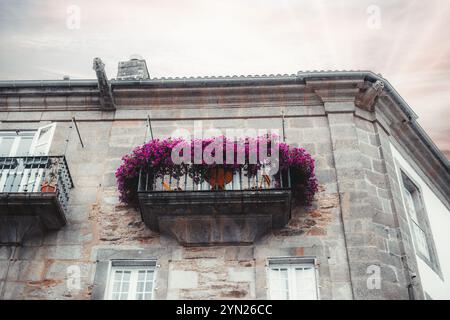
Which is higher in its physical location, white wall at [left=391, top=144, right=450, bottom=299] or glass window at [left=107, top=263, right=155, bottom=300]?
white wall at [left=391, top=144, right=450, bottom=299]

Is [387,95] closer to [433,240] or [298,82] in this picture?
[298,82]

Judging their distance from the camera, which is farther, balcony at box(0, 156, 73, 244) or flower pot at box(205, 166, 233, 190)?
flower pot at box(205, 166, 233, 190)

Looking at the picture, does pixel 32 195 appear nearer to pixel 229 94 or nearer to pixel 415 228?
pixel 229 94

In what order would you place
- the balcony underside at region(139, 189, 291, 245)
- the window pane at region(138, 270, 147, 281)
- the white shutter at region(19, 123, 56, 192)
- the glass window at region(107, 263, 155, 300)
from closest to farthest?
the glass window at region(107, 263, 155, 300) → the window pane at region(138, 270, 147, 281) → the balcony underside at region(139, 189, 291, 245) → the white shutter at region(19, 123, 56, 192)

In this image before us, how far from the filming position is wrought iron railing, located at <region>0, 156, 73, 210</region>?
33.0 feet

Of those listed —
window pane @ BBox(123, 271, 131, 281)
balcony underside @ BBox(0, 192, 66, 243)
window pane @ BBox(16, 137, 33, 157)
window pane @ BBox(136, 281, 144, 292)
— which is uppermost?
window pane @ BBox(16, 137, 33, 157)

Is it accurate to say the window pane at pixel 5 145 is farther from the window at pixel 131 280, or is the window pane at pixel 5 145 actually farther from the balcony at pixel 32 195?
the window at pixel 131 280

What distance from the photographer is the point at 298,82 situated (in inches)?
465

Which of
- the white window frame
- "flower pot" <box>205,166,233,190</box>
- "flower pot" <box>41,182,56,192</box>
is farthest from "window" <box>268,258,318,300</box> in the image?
"flower pot" <box>41,182,56,192</box>

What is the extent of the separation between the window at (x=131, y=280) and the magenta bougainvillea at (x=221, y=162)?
3.82ft

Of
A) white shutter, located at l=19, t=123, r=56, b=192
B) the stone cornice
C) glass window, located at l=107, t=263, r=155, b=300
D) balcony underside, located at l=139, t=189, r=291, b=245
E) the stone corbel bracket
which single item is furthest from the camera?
the stone cornice

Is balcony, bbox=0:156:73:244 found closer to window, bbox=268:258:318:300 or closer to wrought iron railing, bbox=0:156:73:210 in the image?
wrought iron railing, bbox=0:156:73:210

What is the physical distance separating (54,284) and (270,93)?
17.5 ft

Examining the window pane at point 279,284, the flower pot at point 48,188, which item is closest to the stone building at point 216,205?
the window pane at point 279,284
